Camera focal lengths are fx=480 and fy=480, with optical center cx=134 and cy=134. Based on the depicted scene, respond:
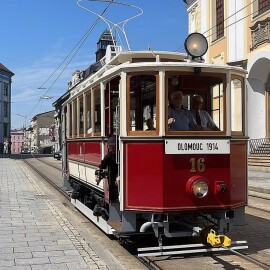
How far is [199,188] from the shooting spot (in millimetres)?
6703

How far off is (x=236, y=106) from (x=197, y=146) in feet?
3.51

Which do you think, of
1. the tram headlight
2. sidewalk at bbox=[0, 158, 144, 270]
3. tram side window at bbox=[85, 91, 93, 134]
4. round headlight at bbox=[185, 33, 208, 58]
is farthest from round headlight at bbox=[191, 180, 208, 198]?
tram side window at bbox=[85, 91, 93, 134]

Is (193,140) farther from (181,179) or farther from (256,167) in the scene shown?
(256,167)

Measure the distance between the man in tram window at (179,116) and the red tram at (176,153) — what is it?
0.08 m

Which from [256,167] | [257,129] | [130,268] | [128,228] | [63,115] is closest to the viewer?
[130,268]

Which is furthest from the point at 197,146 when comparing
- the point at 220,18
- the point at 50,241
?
the point at 220,18

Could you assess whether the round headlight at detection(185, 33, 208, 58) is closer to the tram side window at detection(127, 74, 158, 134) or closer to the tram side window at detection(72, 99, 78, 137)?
the tram side window at detection(127, 74, 158, 134)

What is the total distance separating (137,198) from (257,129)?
2192 cm

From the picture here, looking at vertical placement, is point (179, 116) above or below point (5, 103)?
below

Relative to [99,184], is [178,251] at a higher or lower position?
lower

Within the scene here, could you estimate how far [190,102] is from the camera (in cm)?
750

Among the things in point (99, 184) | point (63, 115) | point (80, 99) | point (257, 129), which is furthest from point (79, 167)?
point (257, 129)

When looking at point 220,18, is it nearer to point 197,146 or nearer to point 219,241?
point 197,146

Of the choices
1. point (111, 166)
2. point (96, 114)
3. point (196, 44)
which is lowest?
point (111, 166)
